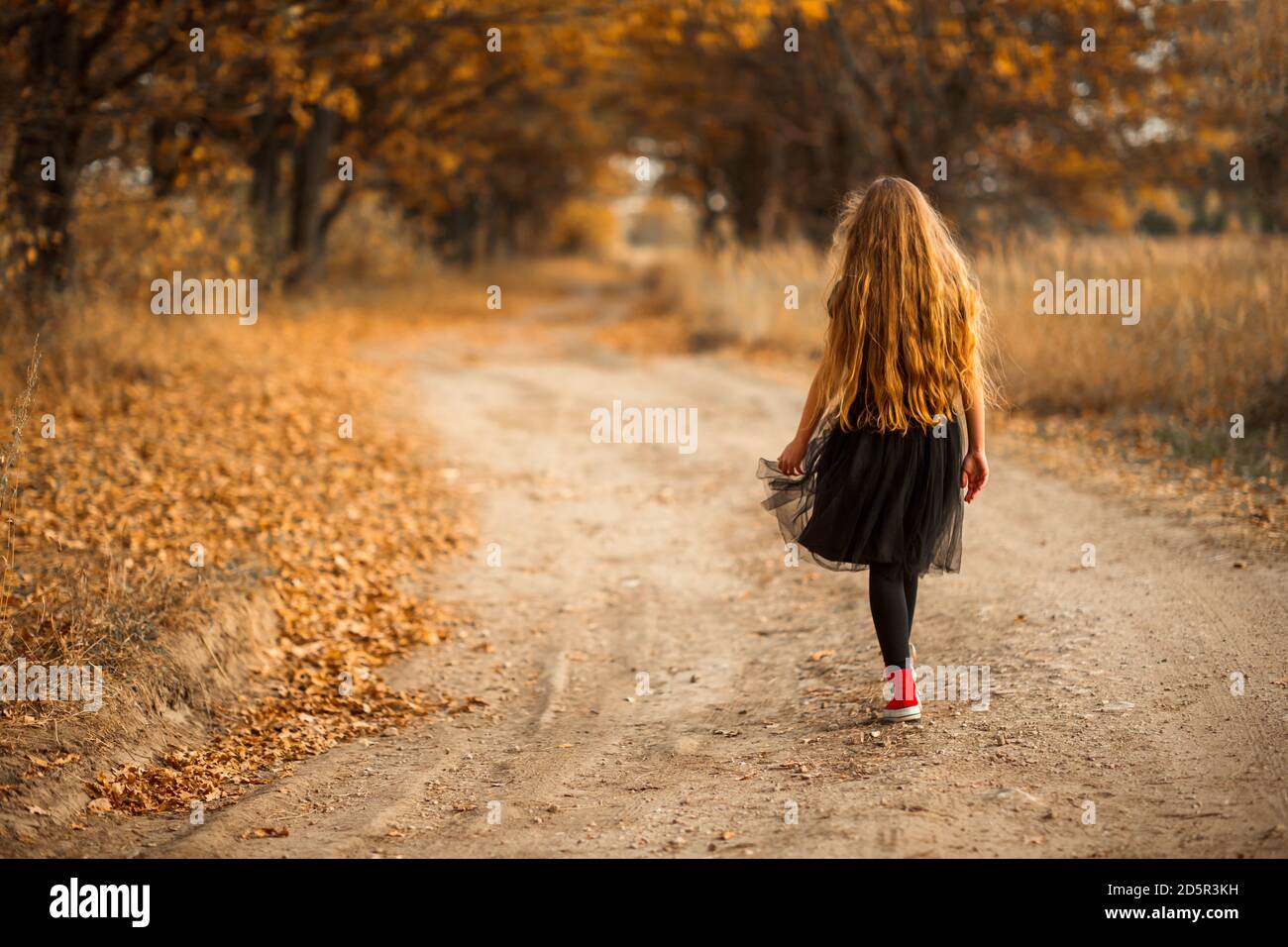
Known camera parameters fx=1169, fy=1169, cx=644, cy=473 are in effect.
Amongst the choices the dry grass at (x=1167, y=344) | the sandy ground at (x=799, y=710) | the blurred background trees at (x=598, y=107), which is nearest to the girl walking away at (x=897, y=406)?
the sandy ground at (x=799, y=710)

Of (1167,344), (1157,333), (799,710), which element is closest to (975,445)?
(799,710)

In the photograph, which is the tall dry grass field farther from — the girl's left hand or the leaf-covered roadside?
the girl's left hand

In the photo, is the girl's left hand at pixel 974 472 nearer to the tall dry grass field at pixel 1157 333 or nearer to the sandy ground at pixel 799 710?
the sandy ground at pixel 799 710

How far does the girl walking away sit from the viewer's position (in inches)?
175

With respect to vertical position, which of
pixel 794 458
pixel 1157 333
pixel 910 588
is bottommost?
pixel 910 588

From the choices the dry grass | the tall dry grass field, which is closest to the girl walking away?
the dry grass

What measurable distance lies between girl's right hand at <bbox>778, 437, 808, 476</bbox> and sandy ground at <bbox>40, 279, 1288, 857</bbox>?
1.09m

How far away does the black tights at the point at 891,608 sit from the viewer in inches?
181

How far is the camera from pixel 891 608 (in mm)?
4586

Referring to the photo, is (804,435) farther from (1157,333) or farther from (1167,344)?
(1157,333)

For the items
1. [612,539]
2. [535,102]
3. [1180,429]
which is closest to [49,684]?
[612,539]

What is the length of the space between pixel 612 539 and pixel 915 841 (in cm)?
462

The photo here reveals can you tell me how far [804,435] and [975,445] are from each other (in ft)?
2.18

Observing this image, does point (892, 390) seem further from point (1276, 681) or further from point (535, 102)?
point (535, 102)
